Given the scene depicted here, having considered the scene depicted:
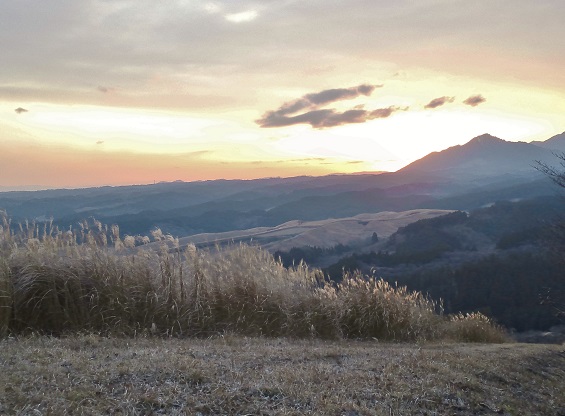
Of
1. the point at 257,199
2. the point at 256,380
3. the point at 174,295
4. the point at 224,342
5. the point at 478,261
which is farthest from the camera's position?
the point at 257,199

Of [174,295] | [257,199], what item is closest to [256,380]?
[174,295]

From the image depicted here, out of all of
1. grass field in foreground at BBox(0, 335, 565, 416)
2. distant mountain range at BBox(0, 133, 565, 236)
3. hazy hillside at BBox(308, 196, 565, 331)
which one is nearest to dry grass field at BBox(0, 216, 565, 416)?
grass field in foreground at BBox(0, 335, 565, 416)

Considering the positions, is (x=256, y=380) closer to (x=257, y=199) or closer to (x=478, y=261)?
(x=478, y=261)

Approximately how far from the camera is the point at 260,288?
8.57 metres

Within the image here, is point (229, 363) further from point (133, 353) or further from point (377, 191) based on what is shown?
point (377, 191)

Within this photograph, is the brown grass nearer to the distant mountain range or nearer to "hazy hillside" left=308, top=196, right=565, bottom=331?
"hazy hillside" left=308, top=196, right=565, bottom=331

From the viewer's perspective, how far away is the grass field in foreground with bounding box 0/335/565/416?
12.6ft

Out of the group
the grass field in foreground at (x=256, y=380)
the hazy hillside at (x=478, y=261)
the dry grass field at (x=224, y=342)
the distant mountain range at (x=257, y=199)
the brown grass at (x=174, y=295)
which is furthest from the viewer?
the distant mountain range at (x=257, y=199)

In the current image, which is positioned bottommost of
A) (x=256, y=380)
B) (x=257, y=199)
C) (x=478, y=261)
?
(x=478, y=261)

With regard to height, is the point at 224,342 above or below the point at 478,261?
above

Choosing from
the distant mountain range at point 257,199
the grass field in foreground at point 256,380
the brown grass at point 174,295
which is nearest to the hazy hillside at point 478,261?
the brown grass at point 174,295

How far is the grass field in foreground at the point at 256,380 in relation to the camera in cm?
383

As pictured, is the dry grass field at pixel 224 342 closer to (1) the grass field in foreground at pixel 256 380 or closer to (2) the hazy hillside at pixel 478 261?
(1) the grass field in foreground at pixel 256 380

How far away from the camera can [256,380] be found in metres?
4.53
